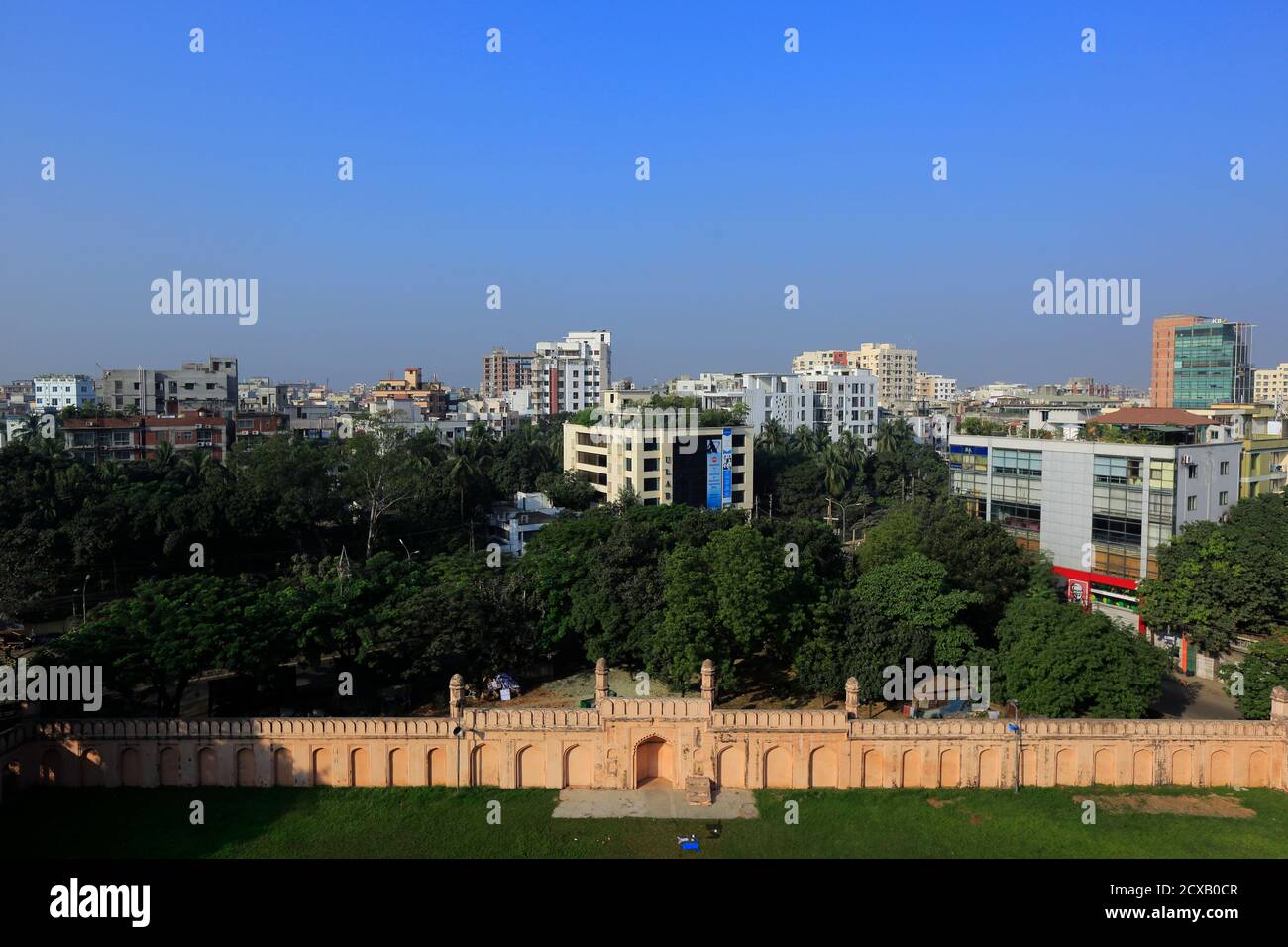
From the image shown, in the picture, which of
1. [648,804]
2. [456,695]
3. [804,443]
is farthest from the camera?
[804,443]

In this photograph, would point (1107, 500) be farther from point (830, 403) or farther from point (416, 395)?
point (416, 395)

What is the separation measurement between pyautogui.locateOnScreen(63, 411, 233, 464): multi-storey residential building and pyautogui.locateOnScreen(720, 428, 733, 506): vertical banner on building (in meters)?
40.1

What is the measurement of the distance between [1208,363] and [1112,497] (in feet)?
284

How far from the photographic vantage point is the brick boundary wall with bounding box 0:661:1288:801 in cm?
2664

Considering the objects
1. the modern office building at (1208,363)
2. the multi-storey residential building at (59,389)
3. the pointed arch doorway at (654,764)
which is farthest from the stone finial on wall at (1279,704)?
the multi-storey residential building at (59,389)

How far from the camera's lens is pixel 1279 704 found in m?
26.8

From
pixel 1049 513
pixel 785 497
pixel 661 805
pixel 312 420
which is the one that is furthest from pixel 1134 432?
pixel 312 420

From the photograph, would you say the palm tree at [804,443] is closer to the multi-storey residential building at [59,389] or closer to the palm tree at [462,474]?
the palm tree at [462,474]

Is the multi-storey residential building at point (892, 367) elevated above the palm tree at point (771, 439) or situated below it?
above

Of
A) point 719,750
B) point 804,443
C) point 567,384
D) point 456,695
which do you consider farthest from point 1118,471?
point 567,384

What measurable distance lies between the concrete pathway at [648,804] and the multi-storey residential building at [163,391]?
245ft

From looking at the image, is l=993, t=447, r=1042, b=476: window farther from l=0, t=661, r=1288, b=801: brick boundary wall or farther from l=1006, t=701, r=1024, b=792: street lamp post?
l=1006, t=701, r=1024, b=792: street lamp post

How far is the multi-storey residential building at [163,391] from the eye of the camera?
93.3m
